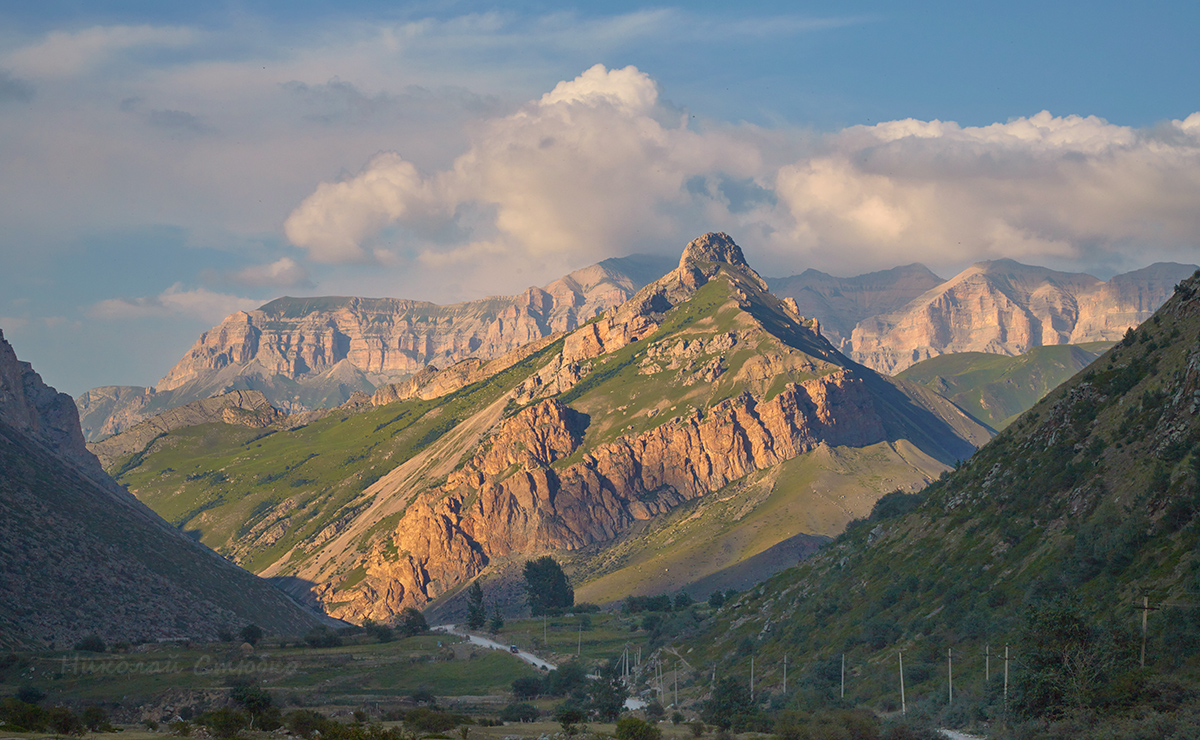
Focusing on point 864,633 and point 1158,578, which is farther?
point 864,633

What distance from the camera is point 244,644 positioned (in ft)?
571

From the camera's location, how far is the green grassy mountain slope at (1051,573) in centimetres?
6619

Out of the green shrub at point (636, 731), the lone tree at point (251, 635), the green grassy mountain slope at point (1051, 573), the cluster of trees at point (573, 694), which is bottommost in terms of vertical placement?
the cluster of trees at point (573, 694)

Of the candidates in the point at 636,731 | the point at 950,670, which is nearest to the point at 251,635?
Answer: the point at 636,731

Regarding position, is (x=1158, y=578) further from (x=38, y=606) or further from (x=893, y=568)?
(x=38, y=606)

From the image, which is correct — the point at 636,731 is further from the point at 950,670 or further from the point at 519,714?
the point at 519,714

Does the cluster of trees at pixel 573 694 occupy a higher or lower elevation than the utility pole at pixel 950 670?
lower

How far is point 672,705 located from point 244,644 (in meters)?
83.9

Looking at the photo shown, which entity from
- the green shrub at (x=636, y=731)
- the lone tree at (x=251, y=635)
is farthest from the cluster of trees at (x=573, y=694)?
the lone tree at (x=251, y=635)

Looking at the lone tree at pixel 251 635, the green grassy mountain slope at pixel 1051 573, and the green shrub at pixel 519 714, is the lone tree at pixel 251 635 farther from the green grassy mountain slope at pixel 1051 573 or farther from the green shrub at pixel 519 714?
the green grassy mountain slope at pixel 1051 573

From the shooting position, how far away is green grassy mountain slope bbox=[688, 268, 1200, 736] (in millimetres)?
66188

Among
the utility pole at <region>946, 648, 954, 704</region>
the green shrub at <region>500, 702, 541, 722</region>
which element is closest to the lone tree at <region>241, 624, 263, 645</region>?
the green shrub at <region>500, 702, 541, 722</region>

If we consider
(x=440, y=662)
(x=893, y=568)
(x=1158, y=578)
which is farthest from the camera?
(x=440, y=662)

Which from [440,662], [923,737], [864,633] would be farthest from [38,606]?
[923,737]
